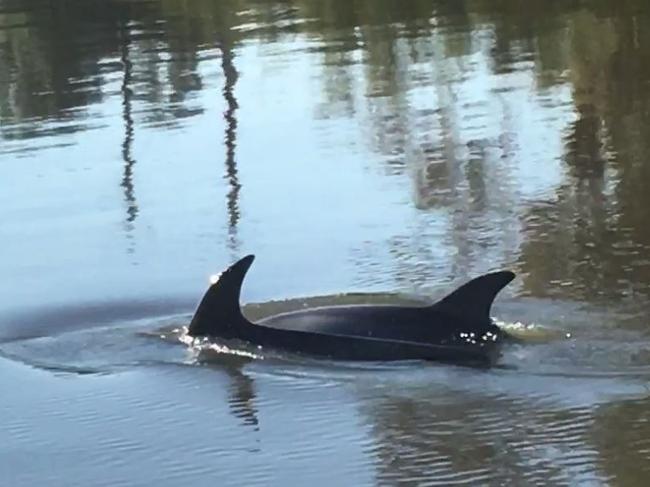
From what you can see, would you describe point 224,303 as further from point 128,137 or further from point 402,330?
point 128,137

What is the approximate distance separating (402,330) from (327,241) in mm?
3185

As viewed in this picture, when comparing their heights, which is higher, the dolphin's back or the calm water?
the dolphin's back

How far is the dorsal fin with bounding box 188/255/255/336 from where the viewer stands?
9.91m

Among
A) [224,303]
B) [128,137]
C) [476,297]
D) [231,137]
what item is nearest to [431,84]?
[231,137]

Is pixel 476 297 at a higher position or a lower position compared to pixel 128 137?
higher

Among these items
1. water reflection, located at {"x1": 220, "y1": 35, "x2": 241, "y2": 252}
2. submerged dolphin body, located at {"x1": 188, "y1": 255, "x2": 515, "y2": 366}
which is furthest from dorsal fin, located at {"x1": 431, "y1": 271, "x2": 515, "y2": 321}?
water reflection, located at {"x1": 220, "y1": 35, "x2": 241, "y2": 252}

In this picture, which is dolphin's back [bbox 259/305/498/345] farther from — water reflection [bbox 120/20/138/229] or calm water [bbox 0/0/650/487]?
water reflection [bbox 120/20/138/229]

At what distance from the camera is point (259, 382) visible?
9422 mm

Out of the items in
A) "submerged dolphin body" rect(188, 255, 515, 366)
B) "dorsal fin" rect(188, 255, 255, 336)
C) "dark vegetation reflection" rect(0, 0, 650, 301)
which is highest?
"dorsal fin" rect(188, 255, 255, 336)

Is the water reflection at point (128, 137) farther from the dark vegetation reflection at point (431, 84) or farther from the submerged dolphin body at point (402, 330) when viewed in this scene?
the submerged dolphin body at point (402, 330)

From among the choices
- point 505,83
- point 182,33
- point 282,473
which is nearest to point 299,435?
point 282,473

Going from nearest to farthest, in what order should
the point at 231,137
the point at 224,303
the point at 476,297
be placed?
the point at 476,297, the point at 224,303, the point at 231,137

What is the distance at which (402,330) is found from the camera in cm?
960

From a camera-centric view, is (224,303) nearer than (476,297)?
No
